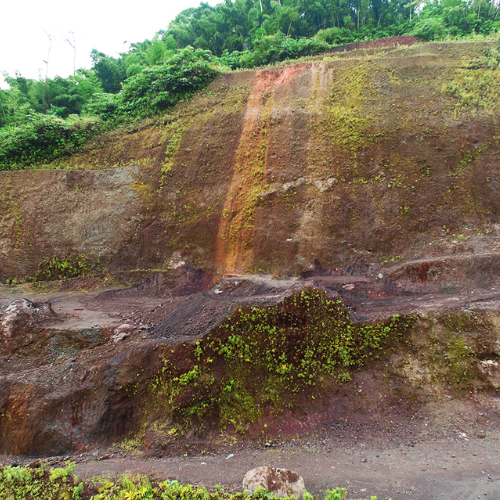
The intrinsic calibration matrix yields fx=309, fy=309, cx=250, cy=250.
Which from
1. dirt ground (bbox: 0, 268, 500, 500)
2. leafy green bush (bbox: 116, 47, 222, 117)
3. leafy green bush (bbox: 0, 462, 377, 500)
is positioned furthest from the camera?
leafy green bush (bbox: 116, 47, 222, 117)

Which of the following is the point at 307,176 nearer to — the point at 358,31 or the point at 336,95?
the point at 336,95

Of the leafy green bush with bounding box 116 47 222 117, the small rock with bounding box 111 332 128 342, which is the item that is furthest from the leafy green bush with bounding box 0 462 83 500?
the leafy green bush with bounding box 116 47 222 117

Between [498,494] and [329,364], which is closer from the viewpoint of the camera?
[498,494]

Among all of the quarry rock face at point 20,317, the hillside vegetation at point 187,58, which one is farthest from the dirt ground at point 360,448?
the hillside vegetation at point 187,58

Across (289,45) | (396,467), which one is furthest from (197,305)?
(289,45)

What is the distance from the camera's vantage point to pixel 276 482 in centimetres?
413

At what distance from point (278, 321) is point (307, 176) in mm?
7873

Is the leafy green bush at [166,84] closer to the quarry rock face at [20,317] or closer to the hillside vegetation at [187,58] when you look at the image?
the hillside vegetation at [187,58]

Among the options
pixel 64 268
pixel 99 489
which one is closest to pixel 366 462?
pixel 99 489

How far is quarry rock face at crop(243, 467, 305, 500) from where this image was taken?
160 inches

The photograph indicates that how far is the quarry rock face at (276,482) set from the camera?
13.3 feet

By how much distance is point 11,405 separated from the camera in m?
6.30

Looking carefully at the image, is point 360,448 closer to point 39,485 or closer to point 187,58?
point 39,485

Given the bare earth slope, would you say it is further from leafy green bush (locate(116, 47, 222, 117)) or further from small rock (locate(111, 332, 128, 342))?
leafy green bush (locate(116, 47, 222, 117))
